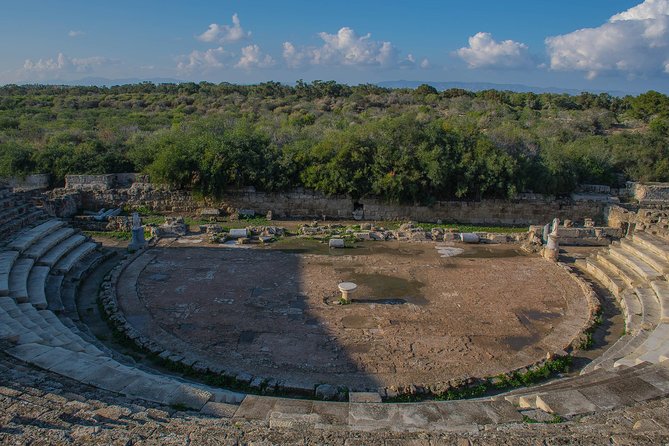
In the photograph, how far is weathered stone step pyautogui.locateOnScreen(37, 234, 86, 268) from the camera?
43.7 ft

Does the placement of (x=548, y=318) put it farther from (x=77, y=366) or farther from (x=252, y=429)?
(x=77, y=366)

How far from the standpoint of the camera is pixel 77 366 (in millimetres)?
7676

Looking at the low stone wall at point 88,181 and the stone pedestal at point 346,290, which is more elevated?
the low stone wall at point 88,181

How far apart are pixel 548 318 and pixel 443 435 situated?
714cm

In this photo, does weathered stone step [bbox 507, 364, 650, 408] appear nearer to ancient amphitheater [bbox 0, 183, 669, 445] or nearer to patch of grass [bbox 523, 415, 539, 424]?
ancient amphitheater [bbox 0, 183, 669, 445]

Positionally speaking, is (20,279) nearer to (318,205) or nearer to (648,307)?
(318,205)

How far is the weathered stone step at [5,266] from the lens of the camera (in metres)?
10.5

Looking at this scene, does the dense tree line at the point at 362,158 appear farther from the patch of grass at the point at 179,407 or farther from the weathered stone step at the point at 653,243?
the patch of grass at the point at 179,407

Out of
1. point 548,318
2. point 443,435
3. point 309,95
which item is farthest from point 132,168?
point 309,95

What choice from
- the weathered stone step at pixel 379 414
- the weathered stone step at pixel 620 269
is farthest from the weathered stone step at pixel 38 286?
the weathered stone step at pixel 620 269

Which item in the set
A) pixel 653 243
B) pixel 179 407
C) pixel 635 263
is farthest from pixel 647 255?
pixel 179 407

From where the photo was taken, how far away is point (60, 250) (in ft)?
47.0

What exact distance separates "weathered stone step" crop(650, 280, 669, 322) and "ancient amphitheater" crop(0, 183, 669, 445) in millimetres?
67

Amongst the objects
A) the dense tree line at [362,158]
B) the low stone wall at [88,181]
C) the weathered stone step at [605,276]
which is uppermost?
the dense tree line at [362,158]
